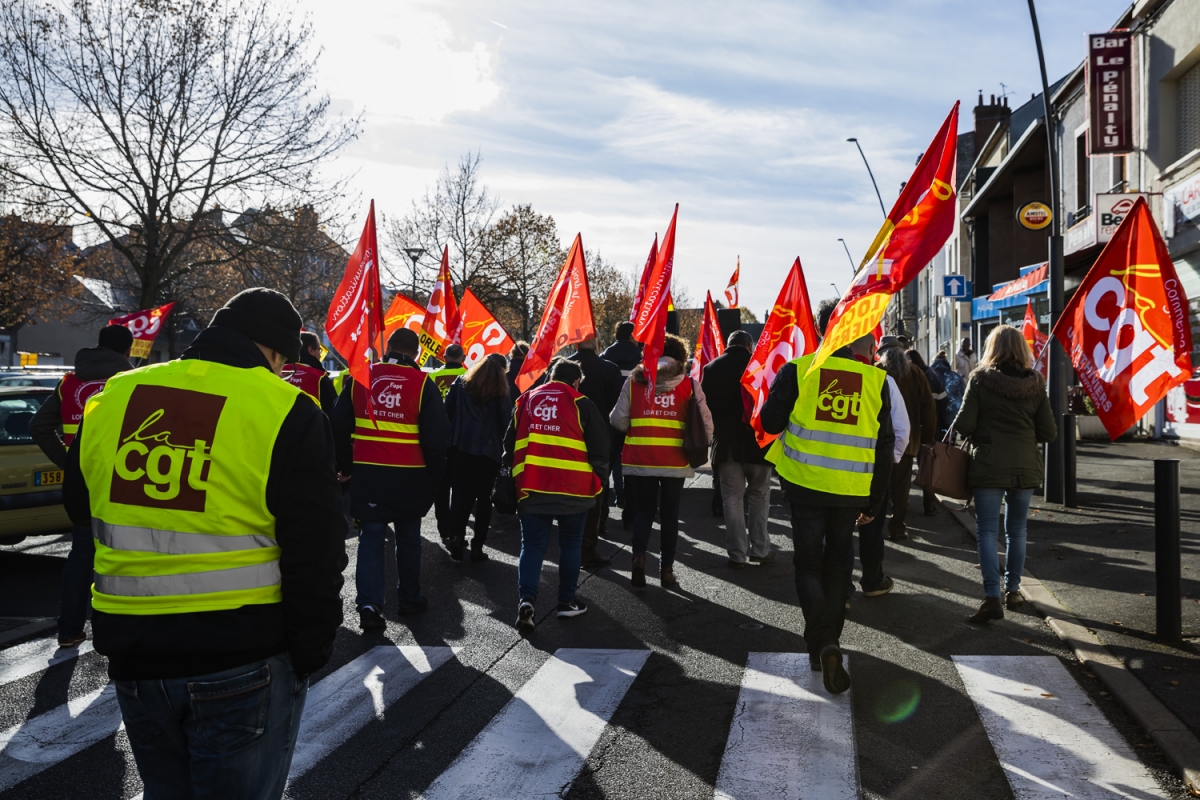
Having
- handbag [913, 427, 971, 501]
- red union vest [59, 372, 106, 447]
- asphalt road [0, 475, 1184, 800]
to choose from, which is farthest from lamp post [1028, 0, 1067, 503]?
red union vest [59, 372, 106, 447]

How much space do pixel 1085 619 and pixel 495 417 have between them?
477cm

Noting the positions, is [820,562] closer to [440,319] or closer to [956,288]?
[440,319]

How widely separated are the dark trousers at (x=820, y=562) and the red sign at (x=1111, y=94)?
16485mm

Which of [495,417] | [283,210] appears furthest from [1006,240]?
[495,417]

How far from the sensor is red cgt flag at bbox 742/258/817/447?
344 inches

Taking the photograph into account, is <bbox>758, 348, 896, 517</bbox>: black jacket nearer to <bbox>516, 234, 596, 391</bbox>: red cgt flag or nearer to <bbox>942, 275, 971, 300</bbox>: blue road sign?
<bbox>516, 234, 596, 391</bbox>: red cgt flag

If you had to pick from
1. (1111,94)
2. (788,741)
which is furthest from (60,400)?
(1111,94)

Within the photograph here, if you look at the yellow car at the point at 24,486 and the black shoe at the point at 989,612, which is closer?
the black shoe at the point at 989,612

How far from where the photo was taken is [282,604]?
2586mm

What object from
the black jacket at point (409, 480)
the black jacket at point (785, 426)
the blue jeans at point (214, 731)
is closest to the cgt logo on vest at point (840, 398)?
the black jacket at point (785, 426)

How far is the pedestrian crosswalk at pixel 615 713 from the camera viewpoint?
4.00 meters

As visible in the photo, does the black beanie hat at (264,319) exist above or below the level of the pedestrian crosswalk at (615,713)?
above

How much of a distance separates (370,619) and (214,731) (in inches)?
161

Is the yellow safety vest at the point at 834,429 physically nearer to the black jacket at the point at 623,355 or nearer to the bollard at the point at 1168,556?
the bollard at the point at 1168,556
